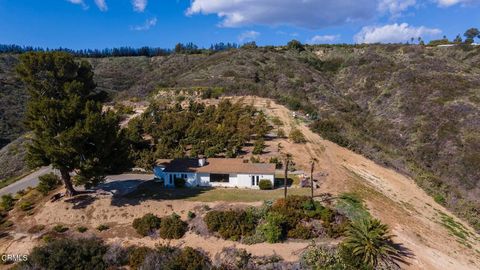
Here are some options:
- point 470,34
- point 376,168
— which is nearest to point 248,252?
point 376,168

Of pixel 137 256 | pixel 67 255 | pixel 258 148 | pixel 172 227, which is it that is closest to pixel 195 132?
pixel 258 148

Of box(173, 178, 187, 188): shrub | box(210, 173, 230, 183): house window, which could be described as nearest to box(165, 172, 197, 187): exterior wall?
box(173, 178, 187, 188): shrub

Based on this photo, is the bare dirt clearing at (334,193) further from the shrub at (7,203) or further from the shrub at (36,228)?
the shrub at (7,203)

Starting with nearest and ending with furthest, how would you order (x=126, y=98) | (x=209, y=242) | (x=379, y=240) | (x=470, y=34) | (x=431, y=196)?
(x=379, y=240)
(x=209, y=242)
(x=431, y=196)
(x=126, y=98)
(x=470, y=34)

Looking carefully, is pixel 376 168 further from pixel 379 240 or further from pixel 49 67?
pixel 49 67

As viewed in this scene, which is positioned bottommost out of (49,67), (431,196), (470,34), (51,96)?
(431,196)

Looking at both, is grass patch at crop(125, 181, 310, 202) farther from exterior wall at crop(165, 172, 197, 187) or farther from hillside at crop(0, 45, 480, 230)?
hillside at crop(0, 45, 480, 230)

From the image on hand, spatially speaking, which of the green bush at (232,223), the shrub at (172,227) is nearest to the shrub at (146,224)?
the shrub at (172,227)
